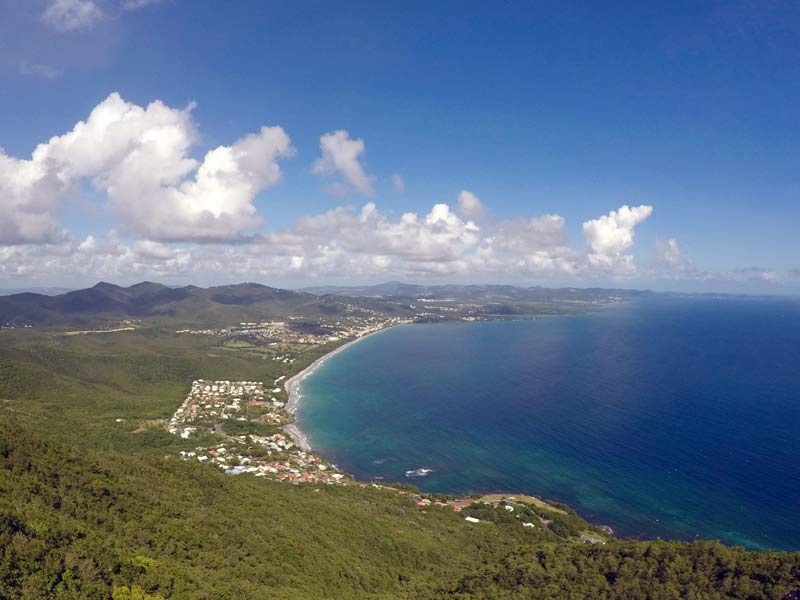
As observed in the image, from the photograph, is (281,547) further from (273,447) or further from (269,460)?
(273,447)

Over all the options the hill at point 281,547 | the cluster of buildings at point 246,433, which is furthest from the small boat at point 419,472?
the cluster of buildings at point 246,433

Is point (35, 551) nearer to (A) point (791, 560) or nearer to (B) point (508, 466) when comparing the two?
(A) point (791, 560)

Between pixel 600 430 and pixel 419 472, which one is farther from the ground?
pixel 600 430

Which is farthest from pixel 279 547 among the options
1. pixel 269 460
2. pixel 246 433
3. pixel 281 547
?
pixel 246 433

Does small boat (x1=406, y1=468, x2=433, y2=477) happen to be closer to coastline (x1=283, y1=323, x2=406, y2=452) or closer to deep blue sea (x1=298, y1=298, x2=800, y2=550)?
deep blue sea (x1=298, y1=298, x2=800, y2=550)

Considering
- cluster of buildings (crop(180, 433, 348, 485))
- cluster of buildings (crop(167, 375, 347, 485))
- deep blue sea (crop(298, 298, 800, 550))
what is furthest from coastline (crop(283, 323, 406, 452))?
cluster of buildings (crop(180, 433, 348, 485))

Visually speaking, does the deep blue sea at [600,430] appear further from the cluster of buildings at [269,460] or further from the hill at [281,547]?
the hill at [281,547]
